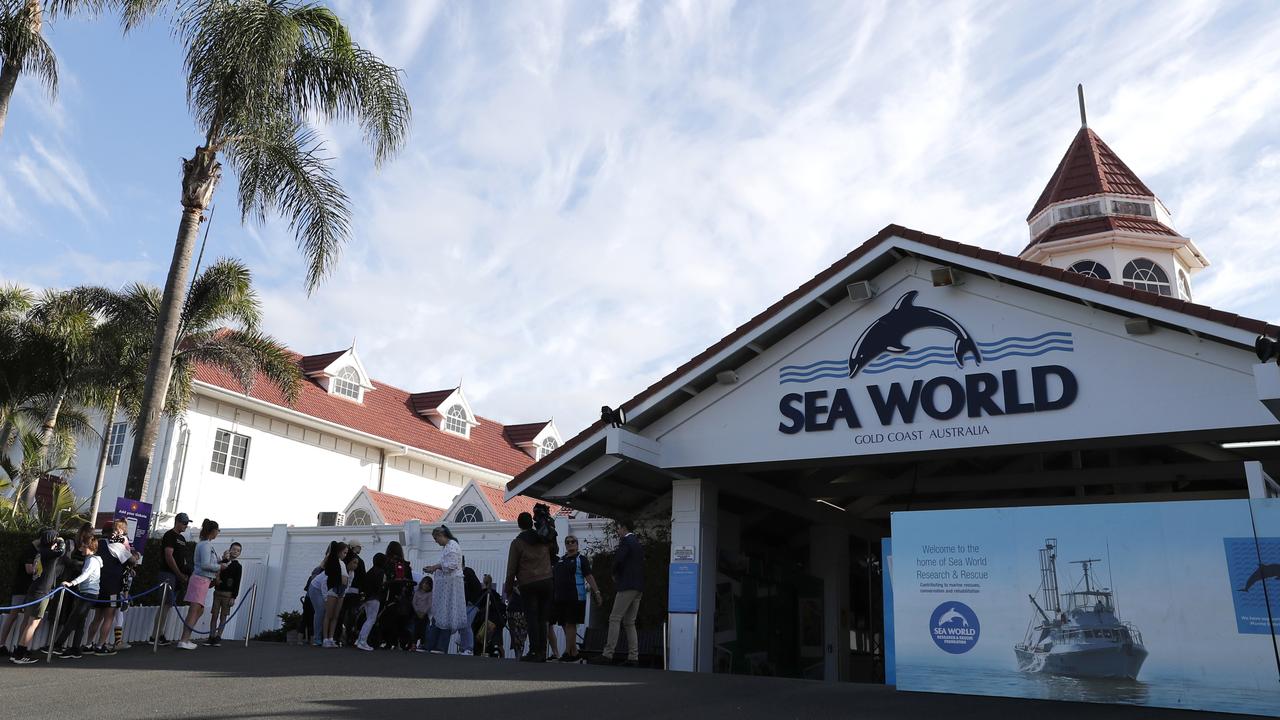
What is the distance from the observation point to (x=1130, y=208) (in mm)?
23797

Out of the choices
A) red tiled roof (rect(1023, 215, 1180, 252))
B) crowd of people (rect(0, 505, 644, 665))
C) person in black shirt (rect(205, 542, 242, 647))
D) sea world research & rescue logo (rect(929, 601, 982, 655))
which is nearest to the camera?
sea world research & rescue logo (rect(929, 601, 982, 655))

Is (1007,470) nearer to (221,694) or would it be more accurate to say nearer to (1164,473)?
(1164,473)

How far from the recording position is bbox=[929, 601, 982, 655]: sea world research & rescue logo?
929 centimetres

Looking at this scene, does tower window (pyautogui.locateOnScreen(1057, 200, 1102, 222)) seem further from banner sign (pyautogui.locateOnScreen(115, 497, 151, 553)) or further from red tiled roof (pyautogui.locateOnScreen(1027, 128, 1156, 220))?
banner sign (pyautogui.locateOnScreen(115, 497, 151, 553))

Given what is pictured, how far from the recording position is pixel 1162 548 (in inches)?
339

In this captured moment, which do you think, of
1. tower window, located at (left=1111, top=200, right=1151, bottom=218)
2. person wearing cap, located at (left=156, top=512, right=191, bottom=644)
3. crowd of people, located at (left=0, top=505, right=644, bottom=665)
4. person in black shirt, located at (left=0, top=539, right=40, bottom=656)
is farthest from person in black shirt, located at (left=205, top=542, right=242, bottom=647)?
tower window, located at (left=1111, top=200, right=1151, bottom=218)

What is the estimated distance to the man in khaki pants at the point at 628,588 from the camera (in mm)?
13258

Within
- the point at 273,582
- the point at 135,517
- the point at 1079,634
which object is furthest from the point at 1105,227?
the point at 135,517

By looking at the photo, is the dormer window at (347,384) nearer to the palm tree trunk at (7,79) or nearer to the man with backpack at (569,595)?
the palm tree trunk at (7,79)

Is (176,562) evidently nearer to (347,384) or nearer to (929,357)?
(929,357)

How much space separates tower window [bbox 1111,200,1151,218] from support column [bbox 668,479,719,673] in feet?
49.6

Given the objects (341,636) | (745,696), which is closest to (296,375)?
(341,636)

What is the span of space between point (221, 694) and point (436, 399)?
31497 mm

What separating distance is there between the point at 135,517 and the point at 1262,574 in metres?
14.6
